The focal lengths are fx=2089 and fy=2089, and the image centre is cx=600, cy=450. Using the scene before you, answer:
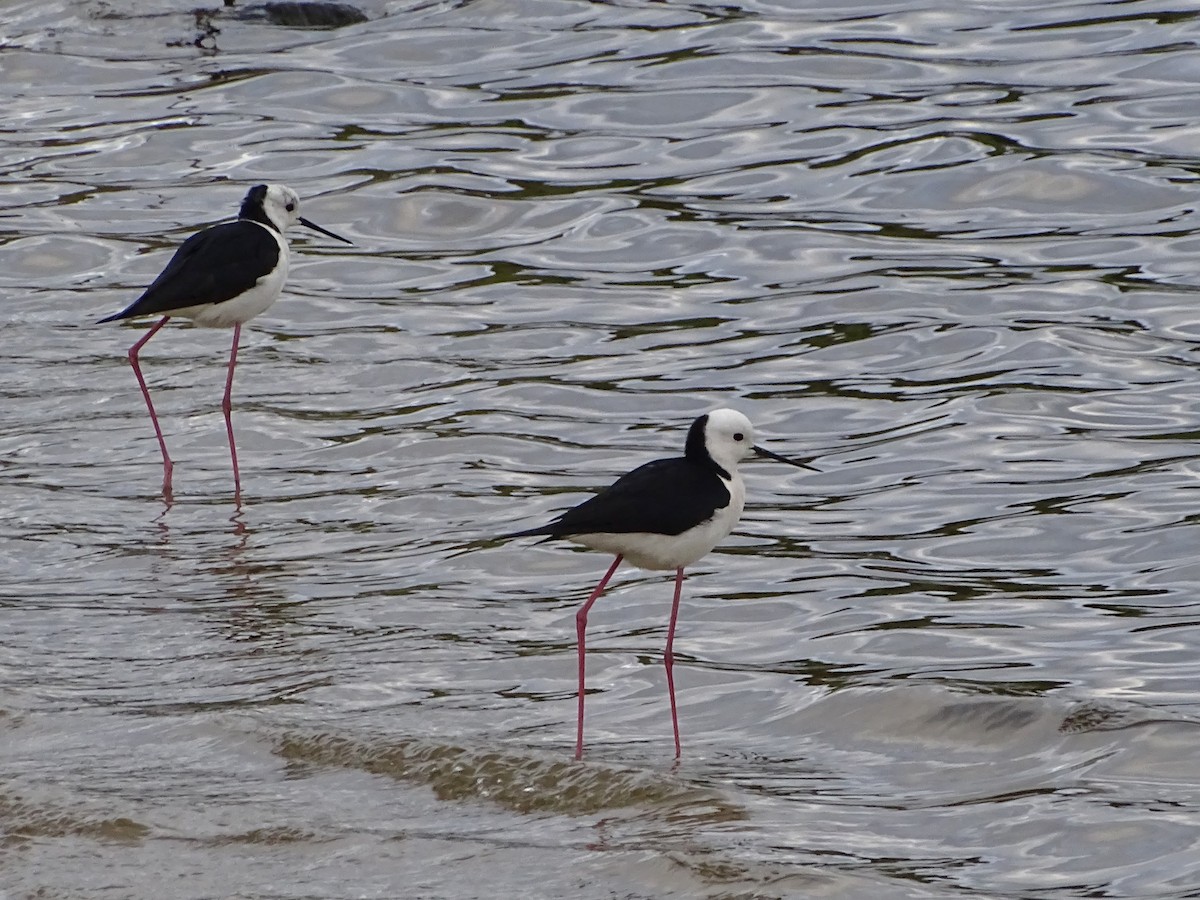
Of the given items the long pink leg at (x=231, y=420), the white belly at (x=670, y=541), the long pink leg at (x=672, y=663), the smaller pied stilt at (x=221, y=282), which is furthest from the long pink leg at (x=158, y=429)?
the white belly at (x=670, y=541)

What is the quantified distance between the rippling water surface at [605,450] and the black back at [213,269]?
2.86 feet

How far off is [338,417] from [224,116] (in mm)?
7008

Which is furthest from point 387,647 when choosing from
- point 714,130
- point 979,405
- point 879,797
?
point 714,130

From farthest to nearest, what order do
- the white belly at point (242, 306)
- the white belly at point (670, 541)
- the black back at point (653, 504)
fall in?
1. the white belly at point (242, 306)
2. the white belly at point (670, 541)
3. the black back at point (653, 504)

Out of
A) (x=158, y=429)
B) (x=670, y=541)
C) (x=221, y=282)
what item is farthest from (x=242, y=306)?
(x=670, y=541)

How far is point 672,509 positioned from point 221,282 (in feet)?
16.1

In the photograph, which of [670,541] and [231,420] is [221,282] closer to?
[231,420]

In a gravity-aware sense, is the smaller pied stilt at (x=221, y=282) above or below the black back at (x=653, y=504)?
below

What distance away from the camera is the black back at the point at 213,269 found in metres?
11.1

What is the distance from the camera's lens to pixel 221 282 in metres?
11.2

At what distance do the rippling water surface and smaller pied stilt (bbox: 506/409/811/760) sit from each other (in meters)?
0.71

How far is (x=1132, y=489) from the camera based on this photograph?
10008 millimetres

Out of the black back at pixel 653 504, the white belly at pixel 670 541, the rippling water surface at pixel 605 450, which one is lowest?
the rippling water surface at pixel 605 450

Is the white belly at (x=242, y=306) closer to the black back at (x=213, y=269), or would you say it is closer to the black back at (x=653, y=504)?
the black back at (x=213, y=269)
